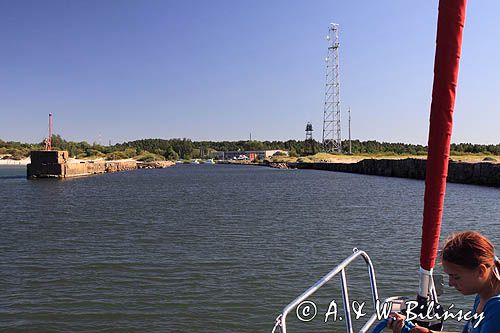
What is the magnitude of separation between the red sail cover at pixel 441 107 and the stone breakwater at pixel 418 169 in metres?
62.4

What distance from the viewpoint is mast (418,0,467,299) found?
12.7 feet

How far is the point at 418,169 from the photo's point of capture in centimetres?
8706

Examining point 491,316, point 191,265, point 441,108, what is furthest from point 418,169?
point 491,316

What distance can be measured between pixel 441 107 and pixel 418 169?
287 feet

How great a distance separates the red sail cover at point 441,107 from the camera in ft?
12.7

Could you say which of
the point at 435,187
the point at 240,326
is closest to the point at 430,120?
the point at 435,187

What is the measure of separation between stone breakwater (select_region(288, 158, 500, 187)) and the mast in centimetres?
6236

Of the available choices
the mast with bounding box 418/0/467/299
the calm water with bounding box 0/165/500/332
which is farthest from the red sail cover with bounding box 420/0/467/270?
the calm water with bounding box 0/165/500/332

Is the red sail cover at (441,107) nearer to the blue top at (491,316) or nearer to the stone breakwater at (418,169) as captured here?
the blue top at (491,316)

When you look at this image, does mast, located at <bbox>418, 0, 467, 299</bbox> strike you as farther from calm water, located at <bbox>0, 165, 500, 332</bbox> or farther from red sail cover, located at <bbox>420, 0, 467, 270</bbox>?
calm water, located at <bbox>0, 165, 500, 332</bbox>

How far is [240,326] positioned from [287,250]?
8435mm

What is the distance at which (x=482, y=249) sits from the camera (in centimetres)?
308

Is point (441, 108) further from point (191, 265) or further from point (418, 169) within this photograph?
point (418, 169)

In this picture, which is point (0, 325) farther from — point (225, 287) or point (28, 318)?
point (225, 287)
